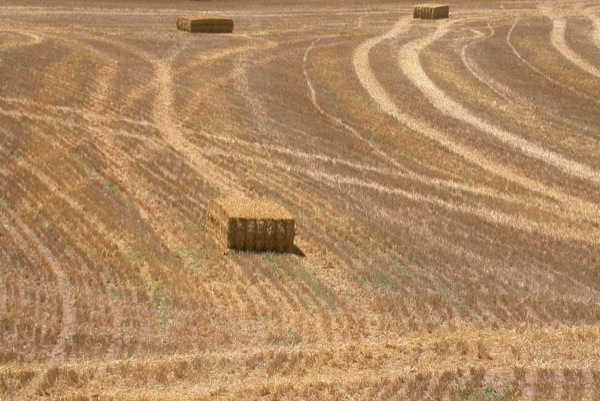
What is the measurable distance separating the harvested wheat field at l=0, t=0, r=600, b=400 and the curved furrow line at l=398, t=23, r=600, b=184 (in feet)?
0.55

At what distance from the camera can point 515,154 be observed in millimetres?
36938

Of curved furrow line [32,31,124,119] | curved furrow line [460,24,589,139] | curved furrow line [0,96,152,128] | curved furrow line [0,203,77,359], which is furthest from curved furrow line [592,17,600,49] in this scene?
curved furrow line [0,203,77,359]

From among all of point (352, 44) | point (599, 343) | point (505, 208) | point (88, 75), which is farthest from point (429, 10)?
point (599, 343)

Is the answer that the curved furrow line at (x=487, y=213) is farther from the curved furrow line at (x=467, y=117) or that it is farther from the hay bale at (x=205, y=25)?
the hay bale at (x=205, y=25)

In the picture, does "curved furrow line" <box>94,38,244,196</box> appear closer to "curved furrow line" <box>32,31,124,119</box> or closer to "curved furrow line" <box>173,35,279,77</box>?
"curved furrow line" <box>173,35,279,77</box>

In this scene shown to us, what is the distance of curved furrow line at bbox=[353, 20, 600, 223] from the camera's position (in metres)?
31.3

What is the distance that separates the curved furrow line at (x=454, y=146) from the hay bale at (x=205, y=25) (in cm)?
765

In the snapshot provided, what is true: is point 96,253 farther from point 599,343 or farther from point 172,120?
point 172,120

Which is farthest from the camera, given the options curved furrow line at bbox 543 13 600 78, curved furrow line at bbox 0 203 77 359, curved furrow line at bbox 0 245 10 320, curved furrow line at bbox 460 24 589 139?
curved furrow line at bbox 543 13 600 78

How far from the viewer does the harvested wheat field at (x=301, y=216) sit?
1748 cm

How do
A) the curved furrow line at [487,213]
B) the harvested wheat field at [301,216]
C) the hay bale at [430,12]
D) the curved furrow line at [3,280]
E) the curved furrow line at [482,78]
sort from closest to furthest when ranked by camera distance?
the harvested wheat field at [301,216], the curved furrow line at [3,280], the curved furrow line at [487,213], the curved furrow line at [482,78], the hay bale at [430,12]

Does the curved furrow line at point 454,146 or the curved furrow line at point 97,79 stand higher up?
the curved furrow line at point 97,79

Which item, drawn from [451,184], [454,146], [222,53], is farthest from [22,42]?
[451,184]

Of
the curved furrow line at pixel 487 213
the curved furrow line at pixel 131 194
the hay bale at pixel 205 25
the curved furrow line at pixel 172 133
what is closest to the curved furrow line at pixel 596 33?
the hay bale at pixel 205 25
